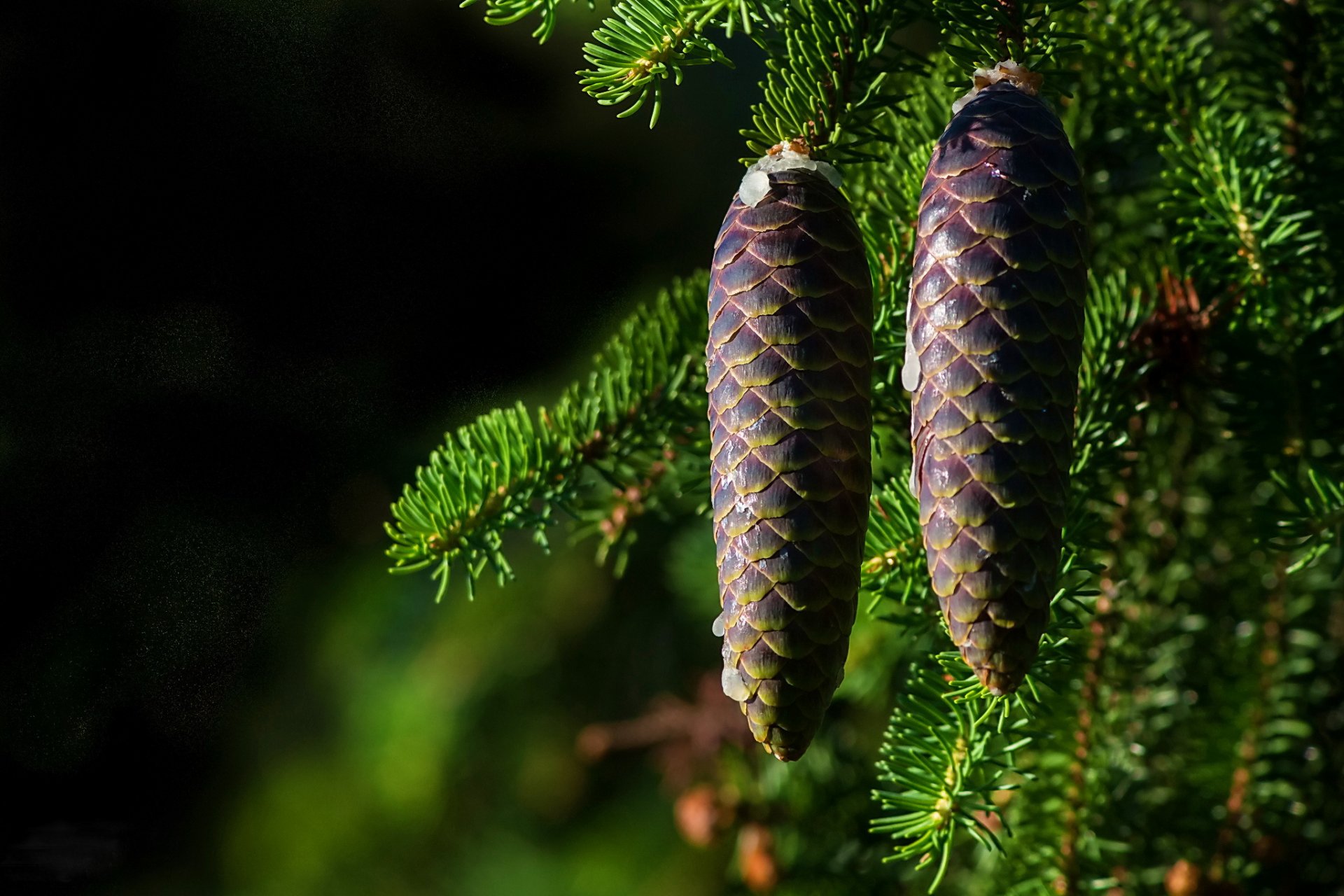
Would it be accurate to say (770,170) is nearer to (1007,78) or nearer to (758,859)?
(1007,78)

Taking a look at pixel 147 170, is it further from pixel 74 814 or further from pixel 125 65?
pixel 74 814

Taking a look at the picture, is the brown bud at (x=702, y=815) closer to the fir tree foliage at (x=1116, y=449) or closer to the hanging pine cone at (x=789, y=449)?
the fir tree foliage at (x=1116, y=449)

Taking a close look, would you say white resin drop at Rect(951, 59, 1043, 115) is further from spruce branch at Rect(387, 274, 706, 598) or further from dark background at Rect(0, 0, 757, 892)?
dark background at Rect(0, 0, 757, 892)

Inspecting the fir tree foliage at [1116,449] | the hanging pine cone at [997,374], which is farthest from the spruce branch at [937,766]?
the hanging pine cone at [997,374]

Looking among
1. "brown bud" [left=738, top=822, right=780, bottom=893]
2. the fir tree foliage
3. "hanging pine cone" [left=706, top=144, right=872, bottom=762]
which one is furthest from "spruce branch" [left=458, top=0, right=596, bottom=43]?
"brown bud" [left=738, top=822, right=780, bottom=893]

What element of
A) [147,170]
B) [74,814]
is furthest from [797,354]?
[74,814]
